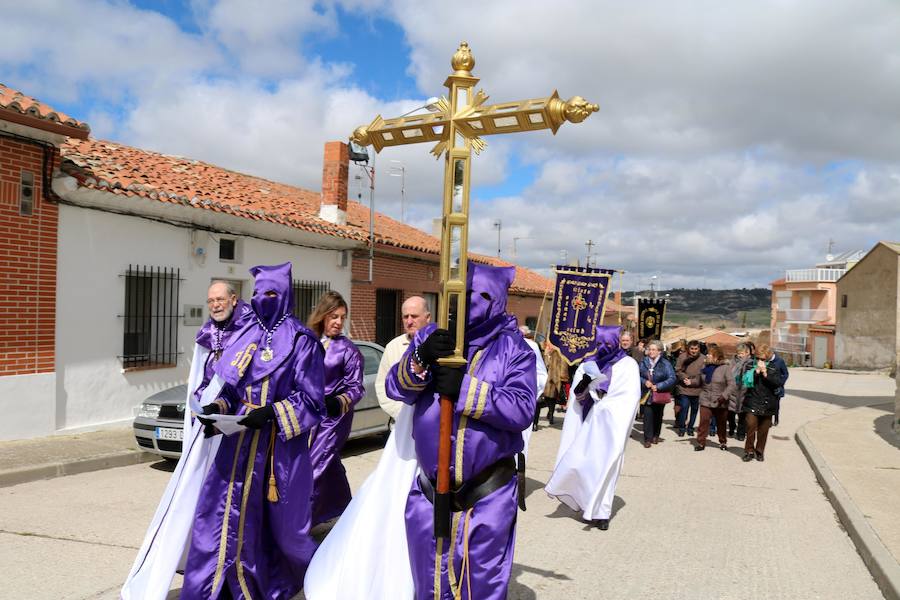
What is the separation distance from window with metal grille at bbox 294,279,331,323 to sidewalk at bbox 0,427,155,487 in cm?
524

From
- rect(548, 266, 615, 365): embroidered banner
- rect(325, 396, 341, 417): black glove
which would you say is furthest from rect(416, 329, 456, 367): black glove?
rect(548, 266, 615, 365): embroidered banner

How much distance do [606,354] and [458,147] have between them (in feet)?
15.6

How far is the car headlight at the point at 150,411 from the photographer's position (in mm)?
7941

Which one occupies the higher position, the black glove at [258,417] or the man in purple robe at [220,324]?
the man in purple robe at [220,324]

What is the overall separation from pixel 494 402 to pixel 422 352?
0.35 meters

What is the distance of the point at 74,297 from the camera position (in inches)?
373

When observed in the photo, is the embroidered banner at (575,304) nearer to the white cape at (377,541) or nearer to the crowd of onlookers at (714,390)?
the crowd of onlookers at (714,390)

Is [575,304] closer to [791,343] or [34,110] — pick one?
[34,110]

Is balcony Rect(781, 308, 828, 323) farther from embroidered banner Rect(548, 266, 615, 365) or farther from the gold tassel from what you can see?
the gold tassel

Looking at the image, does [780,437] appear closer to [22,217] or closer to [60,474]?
[60,474]

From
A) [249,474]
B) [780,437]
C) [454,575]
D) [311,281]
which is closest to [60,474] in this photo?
[249,474]

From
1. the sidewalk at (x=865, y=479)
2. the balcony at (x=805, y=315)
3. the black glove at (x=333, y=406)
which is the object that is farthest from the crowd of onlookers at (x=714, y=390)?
the balcony at (x=805, y=315)

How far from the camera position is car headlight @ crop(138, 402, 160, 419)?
7.94 meters

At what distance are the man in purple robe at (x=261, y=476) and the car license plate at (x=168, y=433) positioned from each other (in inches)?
159
